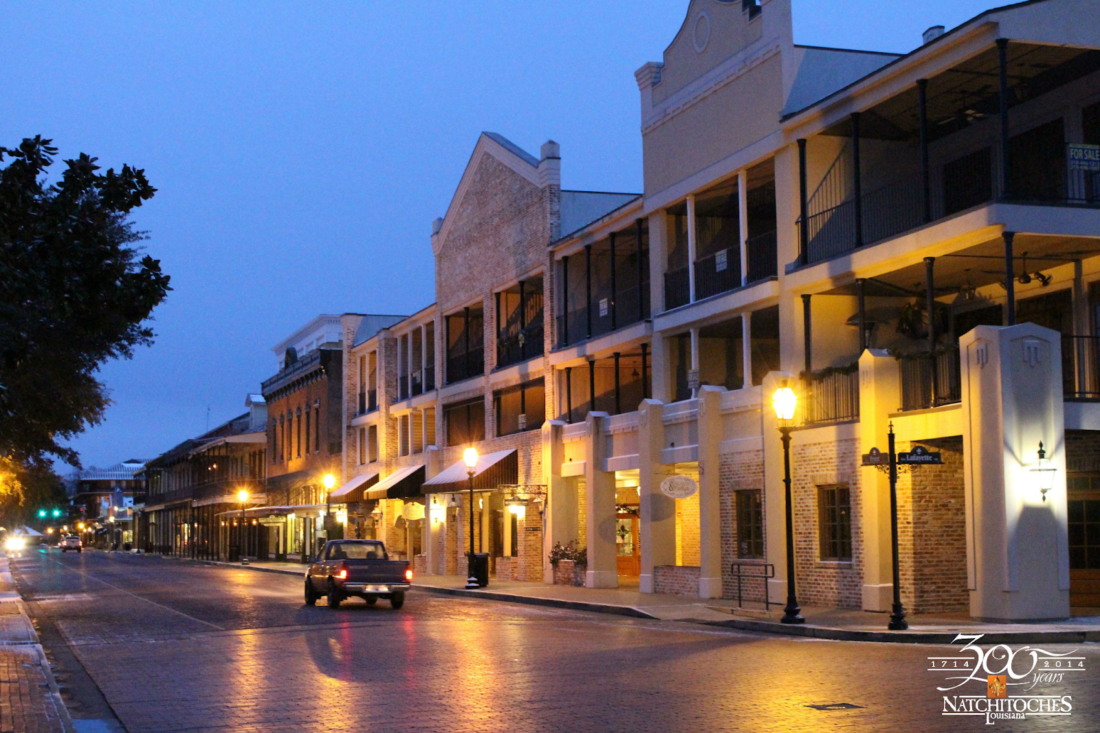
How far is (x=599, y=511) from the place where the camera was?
Answer: 3284 centimetres

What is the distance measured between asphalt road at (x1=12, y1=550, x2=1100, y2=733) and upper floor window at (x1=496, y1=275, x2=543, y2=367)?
50.4ft

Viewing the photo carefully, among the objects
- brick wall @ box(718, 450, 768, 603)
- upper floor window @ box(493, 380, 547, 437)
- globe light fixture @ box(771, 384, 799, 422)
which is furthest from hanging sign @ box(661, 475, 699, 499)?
upper floor window @ box(493, 380, 547, 437)

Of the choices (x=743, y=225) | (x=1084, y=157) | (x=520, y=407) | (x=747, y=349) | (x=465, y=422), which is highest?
(x=743, y=225)

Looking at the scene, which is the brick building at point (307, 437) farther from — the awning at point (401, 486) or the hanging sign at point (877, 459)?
the hanging sign at point (877, 459)

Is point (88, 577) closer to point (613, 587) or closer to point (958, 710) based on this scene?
point (613, 587)

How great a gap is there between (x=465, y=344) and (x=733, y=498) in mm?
19066

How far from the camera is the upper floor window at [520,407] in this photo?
38.7 metres

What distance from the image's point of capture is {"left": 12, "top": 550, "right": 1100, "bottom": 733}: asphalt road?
11.2m

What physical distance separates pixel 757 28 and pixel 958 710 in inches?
742

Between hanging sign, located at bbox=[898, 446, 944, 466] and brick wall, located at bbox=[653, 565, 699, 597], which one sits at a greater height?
hanging sign, located at bbox=[898, 446, 944, 466]

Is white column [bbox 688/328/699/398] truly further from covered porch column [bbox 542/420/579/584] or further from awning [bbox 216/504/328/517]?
awning [bbox 216/504/328/517]

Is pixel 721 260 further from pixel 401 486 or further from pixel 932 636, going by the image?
pixel 401 486

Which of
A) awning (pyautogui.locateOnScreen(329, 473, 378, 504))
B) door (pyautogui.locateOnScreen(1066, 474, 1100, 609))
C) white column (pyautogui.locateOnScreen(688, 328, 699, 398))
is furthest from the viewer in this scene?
awning (pyautogui.locateOnScreen(329, 473, 378, 504))

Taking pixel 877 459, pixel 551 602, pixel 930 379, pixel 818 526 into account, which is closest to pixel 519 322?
pixel 551 602
